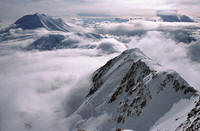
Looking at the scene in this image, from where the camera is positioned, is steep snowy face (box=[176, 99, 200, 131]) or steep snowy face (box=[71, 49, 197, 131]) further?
steep snowy face (box=[71, 49, 197, 131])

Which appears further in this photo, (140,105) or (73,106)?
(73,106)

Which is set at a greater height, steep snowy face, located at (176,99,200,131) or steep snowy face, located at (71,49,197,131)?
steep snowy face, located at (176,99,200,131)

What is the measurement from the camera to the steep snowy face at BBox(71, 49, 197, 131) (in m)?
57.8

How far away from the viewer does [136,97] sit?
69688 mm

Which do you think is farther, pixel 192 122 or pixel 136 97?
pixel 136 97

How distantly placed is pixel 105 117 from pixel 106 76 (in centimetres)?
3741

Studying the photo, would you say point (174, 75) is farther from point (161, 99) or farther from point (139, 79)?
point (139, 79)

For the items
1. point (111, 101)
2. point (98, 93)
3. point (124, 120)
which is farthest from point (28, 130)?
point (124, 120)

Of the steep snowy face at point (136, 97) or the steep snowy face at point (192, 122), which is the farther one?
the steep snowy face at point (136, 97)

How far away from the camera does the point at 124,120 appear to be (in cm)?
6494

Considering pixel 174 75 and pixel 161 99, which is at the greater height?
pixel 174 75

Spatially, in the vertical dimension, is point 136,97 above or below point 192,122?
below

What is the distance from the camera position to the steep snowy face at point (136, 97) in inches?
2277

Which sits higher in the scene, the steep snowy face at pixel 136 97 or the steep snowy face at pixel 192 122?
the steep snowy face at pixel 192 122
